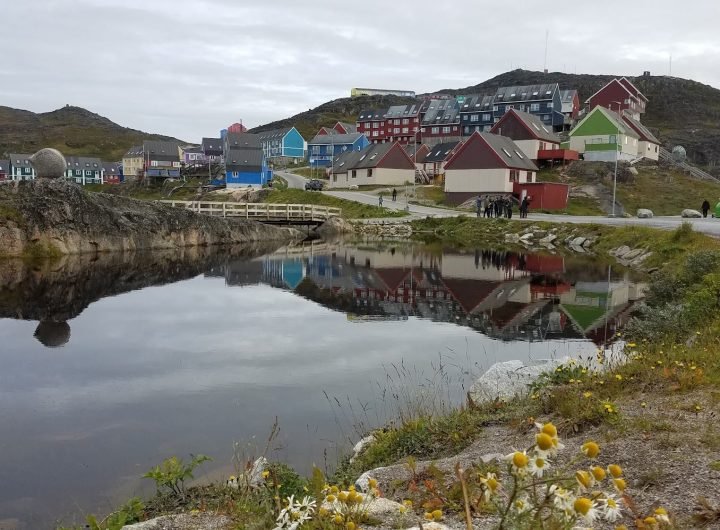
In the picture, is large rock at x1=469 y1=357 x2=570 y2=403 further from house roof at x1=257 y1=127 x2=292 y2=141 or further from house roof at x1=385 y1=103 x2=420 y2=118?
house roof at x1=257 y1=127 x2=292 y2=141

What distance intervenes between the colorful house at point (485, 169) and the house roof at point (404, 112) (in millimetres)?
56289

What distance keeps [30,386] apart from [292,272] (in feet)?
59.7

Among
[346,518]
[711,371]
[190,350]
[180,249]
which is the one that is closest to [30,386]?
[190,350]

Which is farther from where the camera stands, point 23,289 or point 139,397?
point 23,289

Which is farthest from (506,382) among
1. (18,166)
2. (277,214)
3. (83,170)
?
(83,170)

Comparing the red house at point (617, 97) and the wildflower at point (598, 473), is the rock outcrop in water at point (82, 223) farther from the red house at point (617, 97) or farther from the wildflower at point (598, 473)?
the red house at point (617, 97)

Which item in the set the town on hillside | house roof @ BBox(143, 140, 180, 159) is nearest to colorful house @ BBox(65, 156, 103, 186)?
the town on hillside

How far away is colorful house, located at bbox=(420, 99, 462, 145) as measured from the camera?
342 ft

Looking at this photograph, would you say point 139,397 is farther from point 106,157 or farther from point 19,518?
point 106,157

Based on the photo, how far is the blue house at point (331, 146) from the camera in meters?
Result: 106

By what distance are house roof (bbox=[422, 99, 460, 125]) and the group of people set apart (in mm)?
50867

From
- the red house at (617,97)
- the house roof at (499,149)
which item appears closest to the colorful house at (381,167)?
the house roof at (499,149)

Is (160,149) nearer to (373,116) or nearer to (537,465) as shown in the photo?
(373,116)

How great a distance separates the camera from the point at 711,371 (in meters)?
7.73
